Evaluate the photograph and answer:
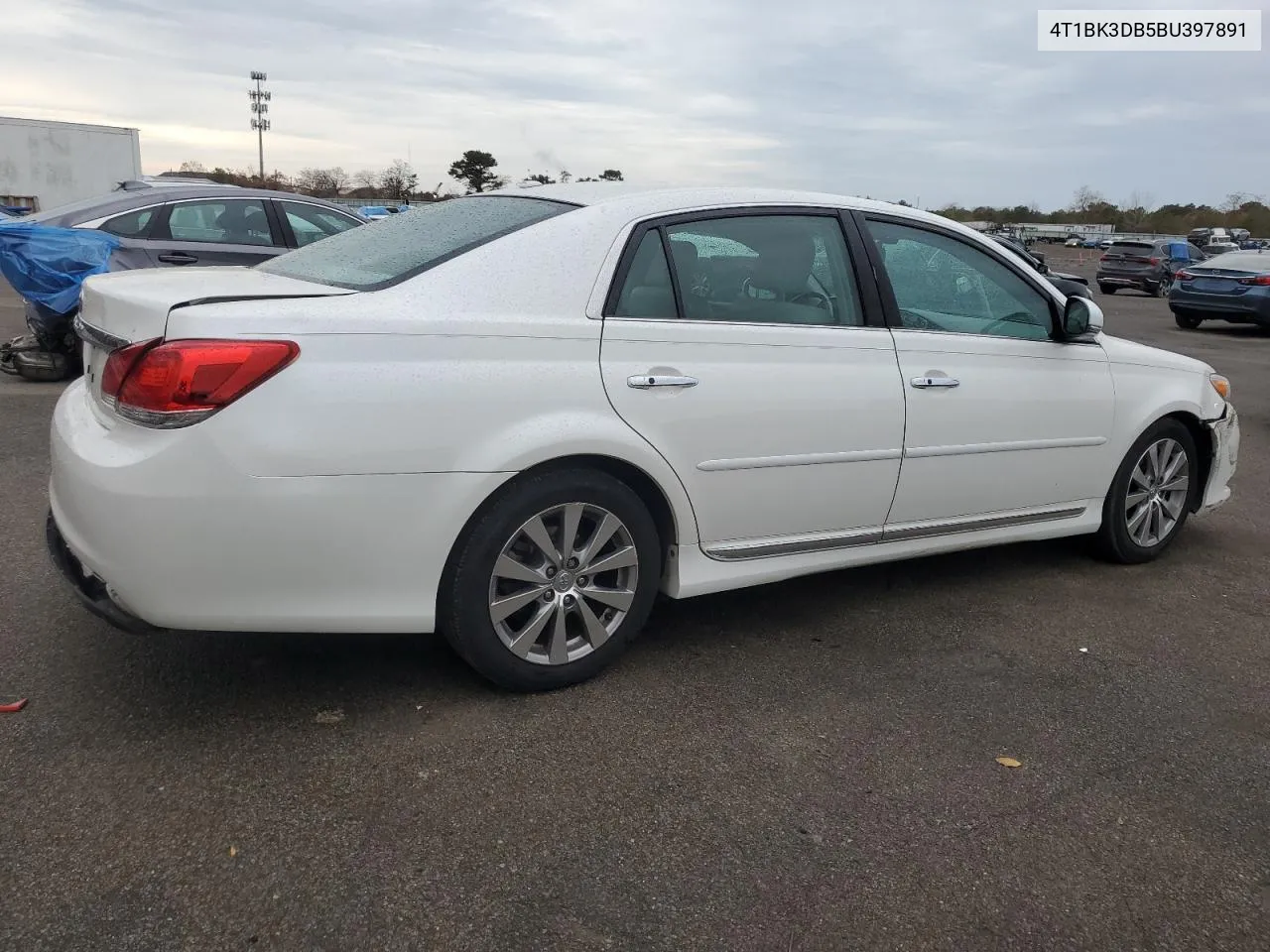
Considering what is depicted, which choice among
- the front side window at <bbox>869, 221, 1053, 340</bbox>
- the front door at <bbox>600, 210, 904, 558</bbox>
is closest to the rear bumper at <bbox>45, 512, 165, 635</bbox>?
the front door at <bbox>600, 210, 904, 558</bbox>

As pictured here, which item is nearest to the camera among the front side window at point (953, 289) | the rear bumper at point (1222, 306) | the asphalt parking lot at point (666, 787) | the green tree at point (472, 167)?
the asphalt parking lot at point (666, 787)

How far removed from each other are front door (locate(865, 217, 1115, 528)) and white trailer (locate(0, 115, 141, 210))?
30.3 m

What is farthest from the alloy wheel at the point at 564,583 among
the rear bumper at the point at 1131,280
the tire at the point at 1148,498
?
the rear bumper at the point at 1131,280

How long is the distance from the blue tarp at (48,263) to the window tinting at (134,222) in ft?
1.68

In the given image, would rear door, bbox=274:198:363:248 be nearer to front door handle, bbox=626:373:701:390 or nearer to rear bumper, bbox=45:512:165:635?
rear bumper, bbox=45:512:165:635

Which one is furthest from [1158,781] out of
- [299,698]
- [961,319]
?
[299,698]

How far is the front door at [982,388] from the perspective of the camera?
12.9ft

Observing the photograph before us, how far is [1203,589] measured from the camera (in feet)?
15.2

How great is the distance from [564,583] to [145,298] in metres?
1.43

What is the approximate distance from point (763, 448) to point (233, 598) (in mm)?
1699

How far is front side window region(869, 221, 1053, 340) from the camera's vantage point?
4000mm

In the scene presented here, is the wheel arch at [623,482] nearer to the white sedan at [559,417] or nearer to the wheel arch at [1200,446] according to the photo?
the white sedan at [559,417]

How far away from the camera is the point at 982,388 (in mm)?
4051

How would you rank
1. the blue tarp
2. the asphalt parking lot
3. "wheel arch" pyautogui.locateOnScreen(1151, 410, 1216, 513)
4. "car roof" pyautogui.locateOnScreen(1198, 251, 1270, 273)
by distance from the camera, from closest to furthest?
1. the asphalt parking lot
2. "wheel arch" pyautogui.locateOnScreen(1151, 410, 1216, 513)
3. the blue tarp
4. "car roof" pyautogui.locateOnScreen(1198, 251, 1270, 273)
